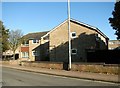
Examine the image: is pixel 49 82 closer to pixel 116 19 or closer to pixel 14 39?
pixel 116 19

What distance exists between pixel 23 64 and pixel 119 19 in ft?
55.5

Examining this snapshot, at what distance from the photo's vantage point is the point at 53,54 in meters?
45.6

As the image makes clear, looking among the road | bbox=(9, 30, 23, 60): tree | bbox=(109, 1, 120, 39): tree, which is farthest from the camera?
bbox=(9, 30, 23, 60): tree

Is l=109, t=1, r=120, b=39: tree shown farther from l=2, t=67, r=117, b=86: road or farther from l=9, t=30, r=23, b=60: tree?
l=9, t=30, r=23, b=60: tree

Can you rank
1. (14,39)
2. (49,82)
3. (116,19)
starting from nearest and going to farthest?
(49,82) < (116,19) < (14,39)

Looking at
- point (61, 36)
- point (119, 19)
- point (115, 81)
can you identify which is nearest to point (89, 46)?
point (61, 36)

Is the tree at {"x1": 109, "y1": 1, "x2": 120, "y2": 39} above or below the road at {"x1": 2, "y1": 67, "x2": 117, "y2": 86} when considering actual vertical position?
above

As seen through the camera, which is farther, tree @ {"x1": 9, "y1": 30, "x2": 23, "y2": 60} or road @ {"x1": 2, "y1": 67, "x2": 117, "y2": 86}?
tree @ {"x1": 9, "y1": 30, "x2": 23, "y2": 60}

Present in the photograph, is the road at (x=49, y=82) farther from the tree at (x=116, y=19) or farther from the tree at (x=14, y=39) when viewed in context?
the tree at (x=14, y=39)

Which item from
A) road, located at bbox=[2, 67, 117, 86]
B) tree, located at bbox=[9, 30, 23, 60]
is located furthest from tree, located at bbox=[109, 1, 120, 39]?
tree, located at bbox=[9, 30, 23, 60]

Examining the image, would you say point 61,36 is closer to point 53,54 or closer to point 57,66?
point 53,54

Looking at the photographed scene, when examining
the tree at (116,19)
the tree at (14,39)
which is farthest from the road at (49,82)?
the tree at (14,39)

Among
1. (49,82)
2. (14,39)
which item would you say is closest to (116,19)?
(49,82)

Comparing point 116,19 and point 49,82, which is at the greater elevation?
point 116,19
